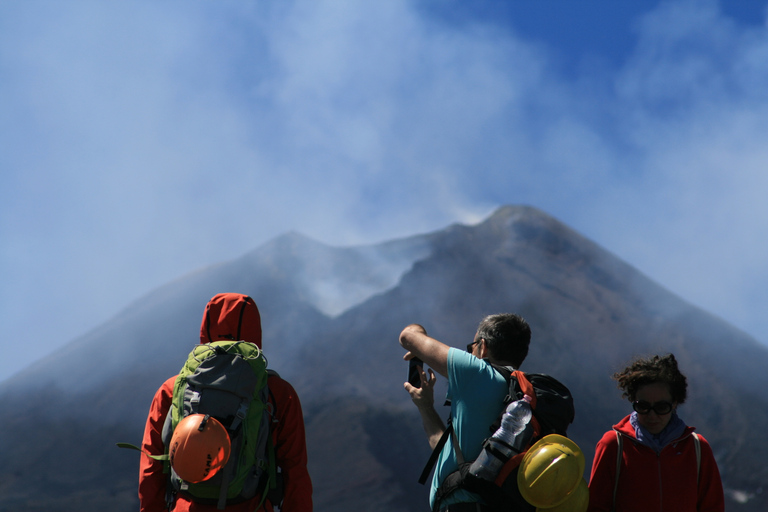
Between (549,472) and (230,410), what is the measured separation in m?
1.50

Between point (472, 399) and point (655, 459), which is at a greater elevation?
point (472, 399)

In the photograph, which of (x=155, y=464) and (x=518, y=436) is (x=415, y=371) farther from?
(x=155, y=464)

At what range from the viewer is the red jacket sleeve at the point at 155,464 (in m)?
3.07

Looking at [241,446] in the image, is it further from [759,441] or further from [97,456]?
[759,441]

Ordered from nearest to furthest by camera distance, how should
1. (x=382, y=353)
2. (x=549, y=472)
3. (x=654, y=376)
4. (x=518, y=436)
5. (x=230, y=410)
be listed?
(x=549, y=472) < (x=518, y=436) < (x=230, y=410) < (x=654, y=376) < (x=382, y=353)

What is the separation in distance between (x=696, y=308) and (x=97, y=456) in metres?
23.4

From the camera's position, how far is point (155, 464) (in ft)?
10.2

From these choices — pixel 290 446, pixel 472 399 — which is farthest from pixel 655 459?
pixel 290 446

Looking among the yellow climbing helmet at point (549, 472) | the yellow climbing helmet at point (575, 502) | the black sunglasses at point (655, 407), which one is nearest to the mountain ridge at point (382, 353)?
the black sunglasses at point (655, 407)

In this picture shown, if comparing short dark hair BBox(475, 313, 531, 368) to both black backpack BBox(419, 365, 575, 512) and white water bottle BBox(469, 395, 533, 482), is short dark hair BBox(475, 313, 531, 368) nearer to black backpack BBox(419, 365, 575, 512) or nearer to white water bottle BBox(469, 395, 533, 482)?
black backpack BBox(419, 365, 575, 512)

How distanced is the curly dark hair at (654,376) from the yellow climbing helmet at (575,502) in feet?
2.91

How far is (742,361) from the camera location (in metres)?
23.2

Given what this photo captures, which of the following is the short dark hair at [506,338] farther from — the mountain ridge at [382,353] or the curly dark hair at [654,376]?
the mountain ridge at [382,353]

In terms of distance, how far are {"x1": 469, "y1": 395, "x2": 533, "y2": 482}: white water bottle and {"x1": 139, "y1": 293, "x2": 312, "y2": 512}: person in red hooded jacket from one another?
37.6 inches
